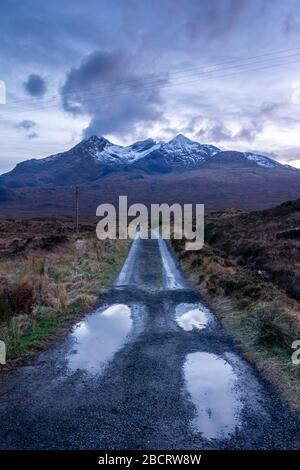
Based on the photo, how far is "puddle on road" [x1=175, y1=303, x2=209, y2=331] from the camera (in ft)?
38.8

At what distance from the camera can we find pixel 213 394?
734cm

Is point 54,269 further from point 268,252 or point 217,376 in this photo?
point 217,376

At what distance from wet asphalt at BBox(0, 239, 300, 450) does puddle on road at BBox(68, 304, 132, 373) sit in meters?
0.02

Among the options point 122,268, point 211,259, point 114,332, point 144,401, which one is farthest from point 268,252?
point 144,401

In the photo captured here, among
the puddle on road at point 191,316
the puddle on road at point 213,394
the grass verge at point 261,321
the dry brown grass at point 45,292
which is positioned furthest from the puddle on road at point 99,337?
the grass verge at point 261,321

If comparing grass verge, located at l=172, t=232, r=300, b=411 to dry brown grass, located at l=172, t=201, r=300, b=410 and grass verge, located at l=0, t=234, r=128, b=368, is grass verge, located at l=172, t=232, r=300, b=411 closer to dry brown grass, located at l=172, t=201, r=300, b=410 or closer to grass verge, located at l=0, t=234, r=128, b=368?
dry brown grass, located at l=172, t=201, r=300, b=410

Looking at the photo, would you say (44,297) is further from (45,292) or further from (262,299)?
(262,299)

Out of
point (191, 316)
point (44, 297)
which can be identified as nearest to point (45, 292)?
point (44, 297)

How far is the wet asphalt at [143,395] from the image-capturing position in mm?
5746

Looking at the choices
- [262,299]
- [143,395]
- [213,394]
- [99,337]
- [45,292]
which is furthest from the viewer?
[45,292]

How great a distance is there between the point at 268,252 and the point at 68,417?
60.9ft

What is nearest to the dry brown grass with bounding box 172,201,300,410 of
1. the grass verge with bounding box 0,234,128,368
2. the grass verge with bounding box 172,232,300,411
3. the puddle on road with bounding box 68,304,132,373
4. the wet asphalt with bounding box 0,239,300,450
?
the grass verge with bounding box 172,232,300,411

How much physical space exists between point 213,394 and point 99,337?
13.3 feet

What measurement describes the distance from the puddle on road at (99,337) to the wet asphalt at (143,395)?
2cm
